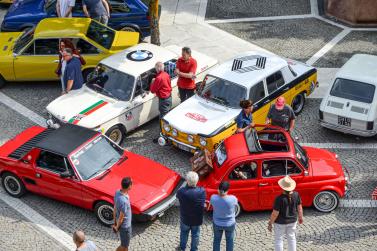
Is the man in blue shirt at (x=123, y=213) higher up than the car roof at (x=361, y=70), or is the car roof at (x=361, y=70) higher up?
the car roof at (x=361, y=70)

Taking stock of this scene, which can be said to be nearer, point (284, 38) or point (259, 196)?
point (259, 196)

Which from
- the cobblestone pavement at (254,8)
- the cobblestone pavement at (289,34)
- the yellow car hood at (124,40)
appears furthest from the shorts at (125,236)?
the cobblestone pavement at (254,8)

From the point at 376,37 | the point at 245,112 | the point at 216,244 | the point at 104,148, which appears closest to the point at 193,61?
the point at 245,112

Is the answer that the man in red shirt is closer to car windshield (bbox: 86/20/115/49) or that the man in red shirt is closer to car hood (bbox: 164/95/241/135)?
car hood (bbox: 164/95/241/135)

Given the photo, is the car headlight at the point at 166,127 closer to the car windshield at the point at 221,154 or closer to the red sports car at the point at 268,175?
the car windshield at the point at 221,154

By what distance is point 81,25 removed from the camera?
1752 cm

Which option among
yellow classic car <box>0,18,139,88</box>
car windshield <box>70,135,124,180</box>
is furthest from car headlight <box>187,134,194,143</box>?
yellow classic car <box>0,18,139,88</box>

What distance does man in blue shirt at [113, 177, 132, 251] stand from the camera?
1062cm

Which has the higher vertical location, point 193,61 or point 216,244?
point 193,61

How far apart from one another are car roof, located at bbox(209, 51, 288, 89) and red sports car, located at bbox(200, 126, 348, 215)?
260 cm

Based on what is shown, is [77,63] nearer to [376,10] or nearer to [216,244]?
[216,244]

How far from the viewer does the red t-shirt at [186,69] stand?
1529 centimetres

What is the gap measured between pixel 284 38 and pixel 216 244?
424 inches

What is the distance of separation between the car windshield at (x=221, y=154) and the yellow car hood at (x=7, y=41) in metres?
7.28
